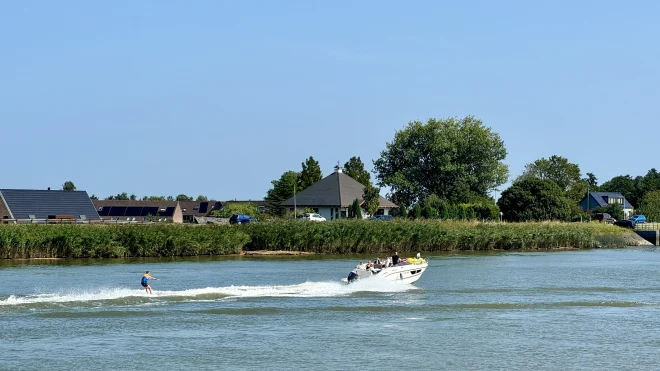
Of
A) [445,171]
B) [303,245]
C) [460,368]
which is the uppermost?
[445,171]

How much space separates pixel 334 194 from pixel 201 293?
69720mm

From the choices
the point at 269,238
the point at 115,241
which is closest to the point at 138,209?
the point at 269,238

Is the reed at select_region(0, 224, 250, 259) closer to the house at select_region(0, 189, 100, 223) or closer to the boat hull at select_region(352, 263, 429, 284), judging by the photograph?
the house at select_region(0, 189, 100, 223)

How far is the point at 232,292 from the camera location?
137 feet

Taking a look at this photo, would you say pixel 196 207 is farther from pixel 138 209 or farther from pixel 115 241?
pixel 115 241

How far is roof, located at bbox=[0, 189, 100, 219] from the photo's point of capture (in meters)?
87.6

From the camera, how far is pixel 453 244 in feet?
257

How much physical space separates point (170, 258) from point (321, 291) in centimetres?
2595

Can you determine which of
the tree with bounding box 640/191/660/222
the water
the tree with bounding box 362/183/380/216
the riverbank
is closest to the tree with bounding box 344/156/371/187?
the tree with bounding box 362/183/380/216

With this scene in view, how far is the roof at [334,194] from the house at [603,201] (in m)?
62.7

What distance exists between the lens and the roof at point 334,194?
359ft

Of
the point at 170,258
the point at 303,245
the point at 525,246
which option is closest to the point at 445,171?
the point at 525,246

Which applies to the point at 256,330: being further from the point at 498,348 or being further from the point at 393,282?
the point at 393,282

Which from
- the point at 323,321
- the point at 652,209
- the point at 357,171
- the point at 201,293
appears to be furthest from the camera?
the point at 357,171
